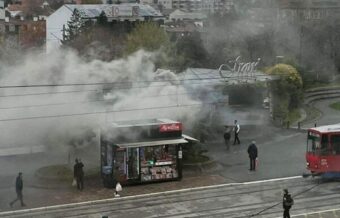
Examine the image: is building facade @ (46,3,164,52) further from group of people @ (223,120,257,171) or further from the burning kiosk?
the burning kiosk

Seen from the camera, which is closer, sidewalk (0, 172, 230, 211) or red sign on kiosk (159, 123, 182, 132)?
sidewalk (0, 172, 230, 211)

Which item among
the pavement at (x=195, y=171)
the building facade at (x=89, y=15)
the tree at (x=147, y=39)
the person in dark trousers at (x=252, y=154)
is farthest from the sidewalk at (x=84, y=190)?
the building facade at (x=89, y=15)

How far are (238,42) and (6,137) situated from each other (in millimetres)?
27708

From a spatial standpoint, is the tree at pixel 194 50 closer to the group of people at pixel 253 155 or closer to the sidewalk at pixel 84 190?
the group of people at pixel 253 155

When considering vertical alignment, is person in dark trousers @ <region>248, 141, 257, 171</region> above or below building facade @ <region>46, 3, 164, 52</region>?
below

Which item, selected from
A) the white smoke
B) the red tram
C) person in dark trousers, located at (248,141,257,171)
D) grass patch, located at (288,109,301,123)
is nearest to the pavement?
person in dark trousers, located at (248,141,257,171)

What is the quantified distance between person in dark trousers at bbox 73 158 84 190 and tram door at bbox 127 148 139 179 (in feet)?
5.34

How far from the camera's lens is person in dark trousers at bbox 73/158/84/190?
71.4 feet

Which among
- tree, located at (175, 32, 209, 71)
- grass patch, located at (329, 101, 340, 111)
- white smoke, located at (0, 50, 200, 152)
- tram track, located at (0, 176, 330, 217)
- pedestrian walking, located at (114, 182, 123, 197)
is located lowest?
tram track, located at (0, 176, 330, 217)

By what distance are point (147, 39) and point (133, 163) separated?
2361cm

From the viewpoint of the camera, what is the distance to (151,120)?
78.6ft

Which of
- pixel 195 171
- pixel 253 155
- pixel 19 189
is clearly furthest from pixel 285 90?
pixel 19 189

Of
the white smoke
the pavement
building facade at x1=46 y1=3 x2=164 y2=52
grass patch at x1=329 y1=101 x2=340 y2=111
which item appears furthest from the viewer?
building facade at x1=46 y1=3 x2=164 y2=52

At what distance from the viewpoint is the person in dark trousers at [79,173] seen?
21.8m
